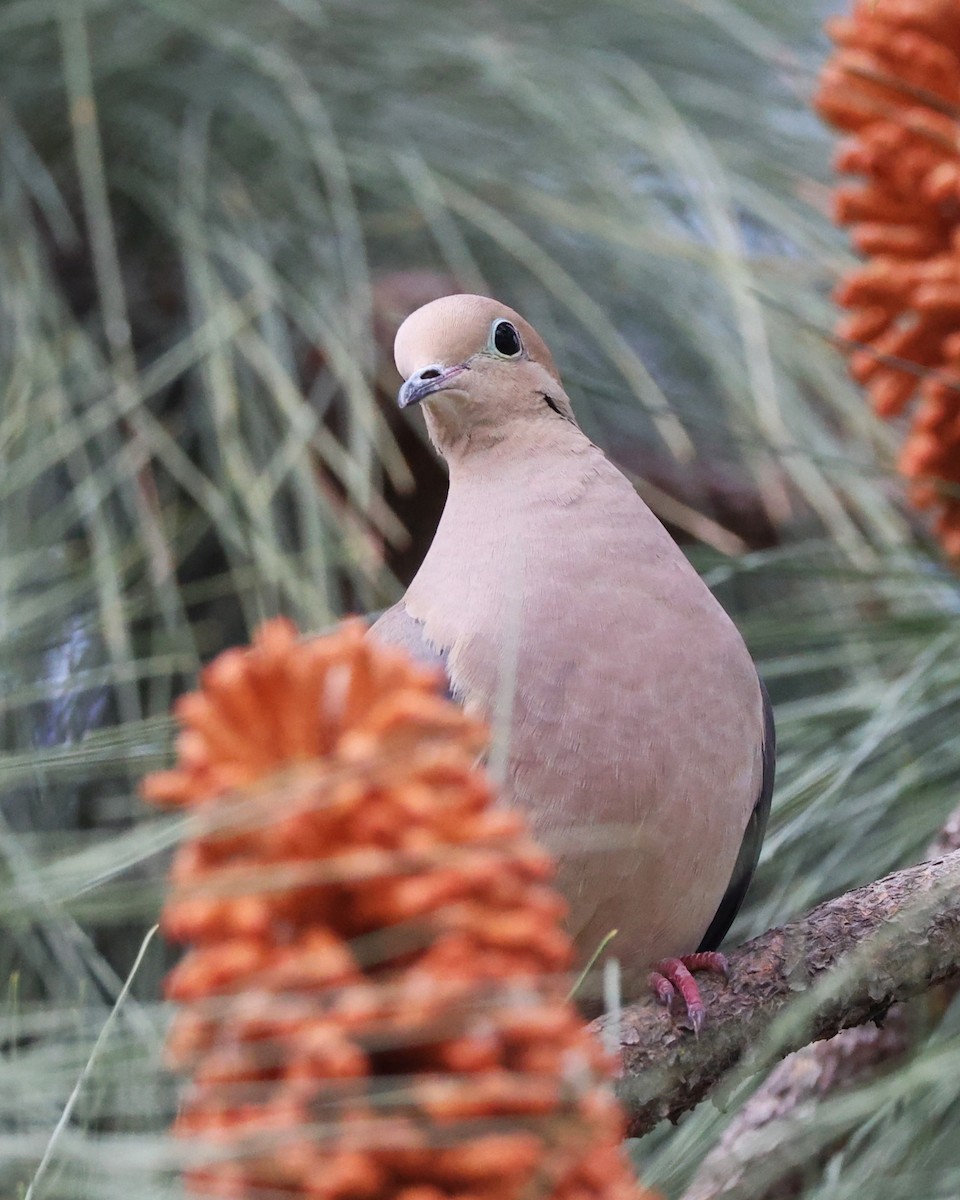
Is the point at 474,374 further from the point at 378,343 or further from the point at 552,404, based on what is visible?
the point at 378,343

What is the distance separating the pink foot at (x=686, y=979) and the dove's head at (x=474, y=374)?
0.46 metres

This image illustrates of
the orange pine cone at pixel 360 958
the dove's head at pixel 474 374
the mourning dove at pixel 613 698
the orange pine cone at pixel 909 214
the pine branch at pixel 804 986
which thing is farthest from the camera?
the dove's head at pixel 474 374

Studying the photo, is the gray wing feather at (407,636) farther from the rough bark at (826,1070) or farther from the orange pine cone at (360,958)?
the orange pine cone at (360,958)

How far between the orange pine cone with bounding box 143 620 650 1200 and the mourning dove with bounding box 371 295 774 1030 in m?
0.40

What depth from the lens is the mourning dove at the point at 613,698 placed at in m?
1.02

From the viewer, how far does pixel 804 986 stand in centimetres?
89

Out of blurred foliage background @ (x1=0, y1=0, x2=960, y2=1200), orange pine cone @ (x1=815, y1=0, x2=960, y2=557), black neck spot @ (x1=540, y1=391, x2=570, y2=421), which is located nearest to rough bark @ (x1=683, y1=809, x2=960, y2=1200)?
blurred foliage background @ (x1=0, y1=0, x2=960, y2=1200)

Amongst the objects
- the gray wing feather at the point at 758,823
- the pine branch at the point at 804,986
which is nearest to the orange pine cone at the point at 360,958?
the pine branch at the point at 804,986

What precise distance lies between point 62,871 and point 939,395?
0.76 metres

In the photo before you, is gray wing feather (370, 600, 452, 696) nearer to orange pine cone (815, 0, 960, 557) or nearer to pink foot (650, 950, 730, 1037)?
pink foot (650, 950, 730, 1037)

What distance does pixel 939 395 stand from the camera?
3.78ft

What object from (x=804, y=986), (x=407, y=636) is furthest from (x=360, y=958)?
(x=407, y=636)

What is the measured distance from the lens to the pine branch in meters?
0.82

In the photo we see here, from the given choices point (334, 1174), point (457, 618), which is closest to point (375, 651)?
point (334, 1174)
